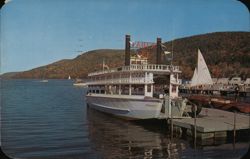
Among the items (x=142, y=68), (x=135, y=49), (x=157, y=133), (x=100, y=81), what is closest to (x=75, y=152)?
(x=157, y=133)

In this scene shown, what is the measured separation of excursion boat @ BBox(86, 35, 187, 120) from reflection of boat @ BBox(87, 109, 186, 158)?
3.79 feet

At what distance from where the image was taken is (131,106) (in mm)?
23344

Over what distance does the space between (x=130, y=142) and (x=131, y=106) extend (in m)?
5.40

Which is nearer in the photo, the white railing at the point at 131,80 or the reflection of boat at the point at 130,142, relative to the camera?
the reflection of boat at the point at 130,142

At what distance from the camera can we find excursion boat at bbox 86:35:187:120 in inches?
856

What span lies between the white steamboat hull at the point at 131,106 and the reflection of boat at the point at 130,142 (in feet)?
2.57

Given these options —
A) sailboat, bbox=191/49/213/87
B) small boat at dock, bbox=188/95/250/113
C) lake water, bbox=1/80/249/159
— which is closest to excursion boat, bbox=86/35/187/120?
lake water, bbox=1/80/249/159

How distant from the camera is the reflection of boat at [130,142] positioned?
15755mm

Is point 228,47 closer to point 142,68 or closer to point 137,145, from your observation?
point 142,68

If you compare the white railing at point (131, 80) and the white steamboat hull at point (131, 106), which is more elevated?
the white railing at point (131, 80)

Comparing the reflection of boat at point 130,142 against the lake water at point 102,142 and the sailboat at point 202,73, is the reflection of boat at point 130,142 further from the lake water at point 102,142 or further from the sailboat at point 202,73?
the sailboat at point 202,73

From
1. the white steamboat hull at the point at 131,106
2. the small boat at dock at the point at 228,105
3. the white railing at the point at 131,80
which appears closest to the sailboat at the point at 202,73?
the small boat at dock at the point at 228,105

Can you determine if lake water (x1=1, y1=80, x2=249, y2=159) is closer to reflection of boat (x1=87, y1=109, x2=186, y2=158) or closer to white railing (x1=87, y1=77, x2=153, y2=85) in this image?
reflection of boat (x1=87, y1=109, x2=186, y2=158)

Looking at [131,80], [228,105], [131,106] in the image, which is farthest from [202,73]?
[131,106]
